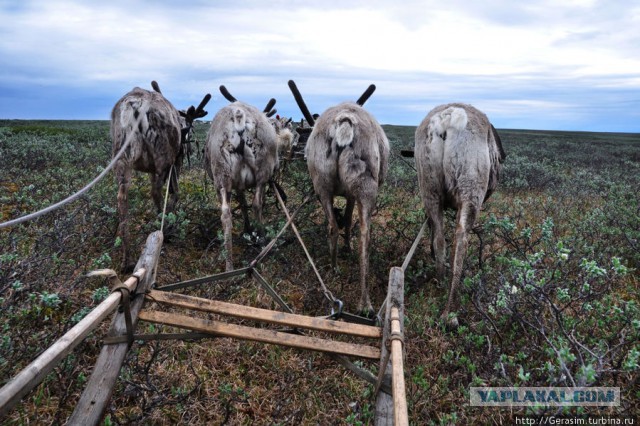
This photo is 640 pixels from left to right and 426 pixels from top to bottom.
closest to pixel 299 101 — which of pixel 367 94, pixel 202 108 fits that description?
pixel 367 94

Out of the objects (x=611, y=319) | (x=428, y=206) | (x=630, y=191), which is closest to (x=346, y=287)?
(x=428, y=206)

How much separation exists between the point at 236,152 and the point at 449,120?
8.68ft

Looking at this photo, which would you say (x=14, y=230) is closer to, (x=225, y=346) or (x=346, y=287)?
(x=225, y=346)

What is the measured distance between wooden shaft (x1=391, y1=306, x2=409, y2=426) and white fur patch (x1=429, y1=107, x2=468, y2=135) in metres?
2.51

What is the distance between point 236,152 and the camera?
18.2 ft

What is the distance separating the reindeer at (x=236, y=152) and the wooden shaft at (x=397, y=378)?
3212mm

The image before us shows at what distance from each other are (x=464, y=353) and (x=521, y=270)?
969 millimetres

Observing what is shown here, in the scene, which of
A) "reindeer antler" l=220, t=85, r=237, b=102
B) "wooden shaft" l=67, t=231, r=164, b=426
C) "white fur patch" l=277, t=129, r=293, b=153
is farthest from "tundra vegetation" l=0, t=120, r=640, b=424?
"reindeer antler" l=220, t=85, r=237, b=102

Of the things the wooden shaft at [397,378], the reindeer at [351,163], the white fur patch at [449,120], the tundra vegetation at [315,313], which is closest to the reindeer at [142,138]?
the tundra vegetation at [315,313]

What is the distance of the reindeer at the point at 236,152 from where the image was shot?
5.50 metres

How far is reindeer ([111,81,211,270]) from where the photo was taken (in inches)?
226

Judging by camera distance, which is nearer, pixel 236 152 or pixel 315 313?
pixel 315 313

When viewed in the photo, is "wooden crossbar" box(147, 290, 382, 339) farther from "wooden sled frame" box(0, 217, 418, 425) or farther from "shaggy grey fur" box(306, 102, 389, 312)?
"shaggy grey fur" box(306, 102, 389, 312)

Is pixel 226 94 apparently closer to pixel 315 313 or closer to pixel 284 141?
pixel 284 141
